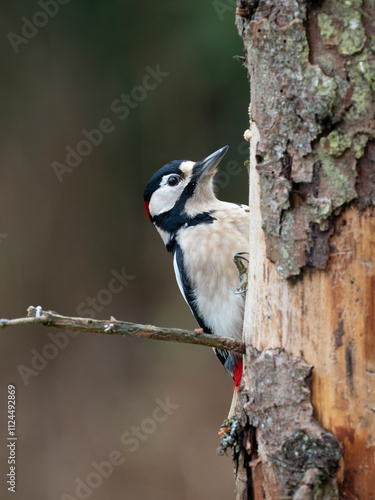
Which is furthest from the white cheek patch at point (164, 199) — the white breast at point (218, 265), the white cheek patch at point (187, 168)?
the white breast at point (218, 265)

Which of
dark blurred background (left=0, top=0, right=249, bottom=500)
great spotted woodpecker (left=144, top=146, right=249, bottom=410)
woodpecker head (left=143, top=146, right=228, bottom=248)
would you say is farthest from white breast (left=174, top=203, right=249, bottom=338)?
dark blurred background (left=0, top=0, right=249, bottom=500)

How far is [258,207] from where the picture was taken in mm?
1691

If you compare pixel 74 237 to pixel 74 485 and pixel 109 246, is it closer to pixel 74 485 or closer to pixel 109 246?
pixel 109 246

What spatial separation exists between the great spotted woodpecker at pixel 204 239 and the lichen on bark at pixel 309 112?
110 cm

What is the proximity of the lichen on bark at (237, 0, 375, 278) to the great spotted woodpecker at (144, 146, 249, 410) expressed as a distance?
3.62ft

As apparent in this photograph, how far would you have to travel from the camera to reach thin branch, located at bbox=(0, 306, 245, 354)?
1.48 meters

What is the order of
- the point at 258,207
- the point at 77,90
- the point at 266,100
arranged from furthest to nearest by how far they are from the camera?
the point at 77,90, the point at 258,207, the point at 266,100

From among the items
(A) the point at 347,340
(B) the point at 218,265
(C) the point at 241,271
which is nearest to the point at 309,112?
(A) the point at 347,340

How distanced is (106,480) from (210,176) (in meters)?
3.13

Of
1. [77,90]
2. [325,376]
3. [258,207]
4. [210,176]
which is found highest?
[77,90]

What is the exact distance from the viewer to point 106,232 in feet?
19.2

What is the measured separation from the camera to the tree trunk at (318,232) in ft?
4.84

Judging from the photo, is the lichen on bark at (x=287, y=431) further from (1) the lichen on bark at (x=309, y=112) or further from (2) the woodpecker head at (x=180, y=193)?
(2) the woodpecker head at (x=180, y=193)

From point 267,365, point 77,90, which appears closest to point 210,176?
point 267,365
